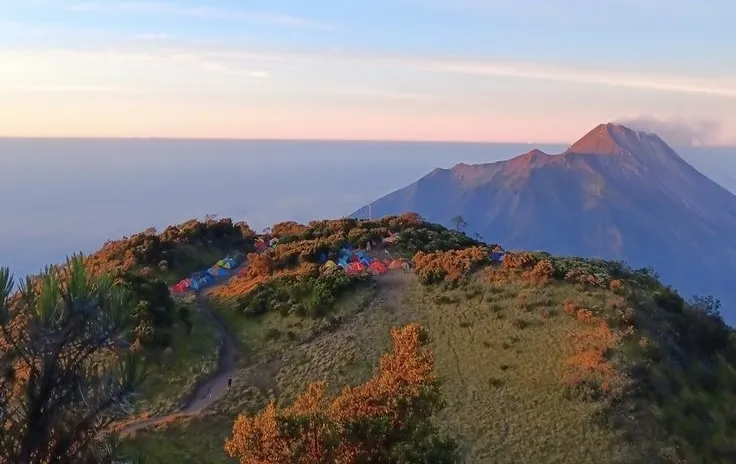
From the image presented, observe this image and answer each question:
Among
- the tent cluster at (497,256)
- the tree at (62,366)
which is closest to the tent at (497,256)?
the tent cluster at (497,256)

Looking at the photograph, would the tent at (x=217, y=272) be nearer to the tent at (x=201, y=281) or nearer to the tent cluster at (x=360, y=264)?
the tent at (x=201, y=281)

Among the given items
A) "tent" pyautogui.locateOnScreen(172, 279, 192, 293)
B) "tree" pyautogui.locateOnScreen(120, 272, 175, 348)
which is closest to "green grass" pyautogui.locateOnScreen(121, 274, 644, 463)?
"tree" pyautogui.locateOnScreen(120, 272, 175, 348)

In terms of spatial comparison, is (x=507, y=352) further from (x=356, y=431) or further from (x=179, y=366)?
(x=356, y=431)

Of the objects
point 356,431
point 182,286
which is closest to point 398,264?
point 182,286

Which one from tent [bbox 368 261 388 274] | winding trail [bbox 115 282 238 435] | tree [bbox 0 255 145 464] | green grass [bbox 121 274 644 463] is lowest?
winding trail [bbox 115 282 238 435]

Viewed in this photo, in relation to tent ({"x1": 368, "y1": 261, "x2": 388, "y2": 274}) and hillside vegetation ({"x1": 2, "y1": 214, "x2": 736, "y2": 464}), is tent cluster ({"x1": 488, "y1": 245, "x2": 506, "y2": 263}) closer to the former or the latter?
hillside vegetation ({"x1": 2, "y1": 214, "x2": 736, "y2": 464})
